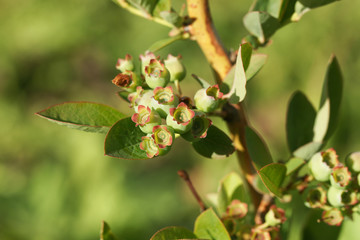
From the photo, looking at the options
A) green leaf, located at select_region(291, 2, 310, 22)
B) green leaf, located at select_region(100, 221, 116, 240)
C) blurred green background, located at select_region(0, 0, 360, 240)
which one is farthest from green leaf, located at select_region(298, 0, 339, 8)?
blurred green background, located at select_region(0, 0, 360, 240)

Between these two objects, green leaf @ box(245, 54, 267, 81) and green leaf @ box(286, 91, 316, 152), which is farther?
green leaf @ box(286, 91, 316, 152)

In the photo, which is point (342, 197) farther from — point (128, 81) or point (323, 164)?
point (128, 81)

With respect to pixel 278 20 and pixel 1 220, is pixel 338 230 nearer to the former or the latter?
pixel 278 20

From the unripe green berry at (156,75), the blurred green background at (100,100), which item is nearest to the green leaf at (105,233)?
the unripe green berry at (156,75)

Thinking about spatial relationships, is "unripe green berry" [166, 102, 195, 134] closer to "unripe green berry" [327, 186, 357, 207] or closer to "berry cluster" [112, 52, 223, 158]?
"berry cluster" [112, 52, 223, 158]

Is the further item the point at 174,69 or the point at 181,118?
the point at 174,69

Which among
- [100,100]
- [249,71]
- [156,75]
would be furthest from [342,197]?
[100,100]
